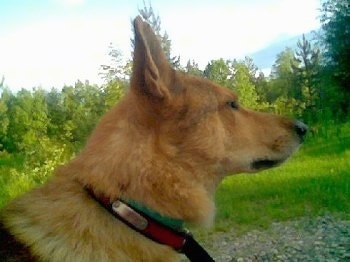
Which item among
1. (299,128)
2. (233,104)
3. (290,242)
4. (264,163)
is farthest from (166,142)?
(290,242)

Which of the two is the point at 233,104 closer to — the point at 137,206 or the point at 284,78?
the point at 137,206

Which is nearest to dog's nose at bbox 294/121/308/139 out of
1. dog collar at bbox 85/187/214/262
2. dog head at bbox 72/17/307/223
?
dog head at bbox 72/17/307/223

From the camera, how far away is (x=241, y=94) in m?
53.2

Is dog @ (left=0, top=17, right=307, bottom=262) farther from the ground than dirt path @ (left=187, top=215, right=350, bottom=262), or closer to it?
farther from the ground

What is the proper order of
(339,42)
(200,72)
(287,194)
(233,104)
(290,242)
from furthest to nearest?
(339,42) < (200,72) < (287,194) < (290,242) < (233,104)

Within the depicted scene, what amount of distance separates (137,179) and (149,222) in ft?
0.80

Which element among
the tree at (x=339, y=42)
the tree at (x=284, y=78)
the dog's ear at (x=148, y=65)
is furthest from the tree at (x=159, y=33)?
the tree at (x=284, y=78)

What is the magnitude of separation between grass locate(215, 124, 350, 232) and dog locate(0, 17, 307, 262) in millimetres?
3594

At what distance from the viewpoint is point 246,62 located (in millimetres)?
75750

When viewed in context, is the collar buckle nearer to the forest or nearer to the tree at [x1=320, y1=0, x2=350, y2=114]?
the forest

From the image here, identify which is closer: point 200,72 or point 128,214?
point 128,214

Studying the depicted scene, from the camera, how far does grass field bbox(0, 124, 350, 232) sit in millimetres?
9164

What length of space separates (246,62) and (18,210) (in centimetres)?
7386

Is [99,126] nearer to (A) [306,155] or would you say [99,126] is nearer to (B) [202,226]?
(B) [202,226]
